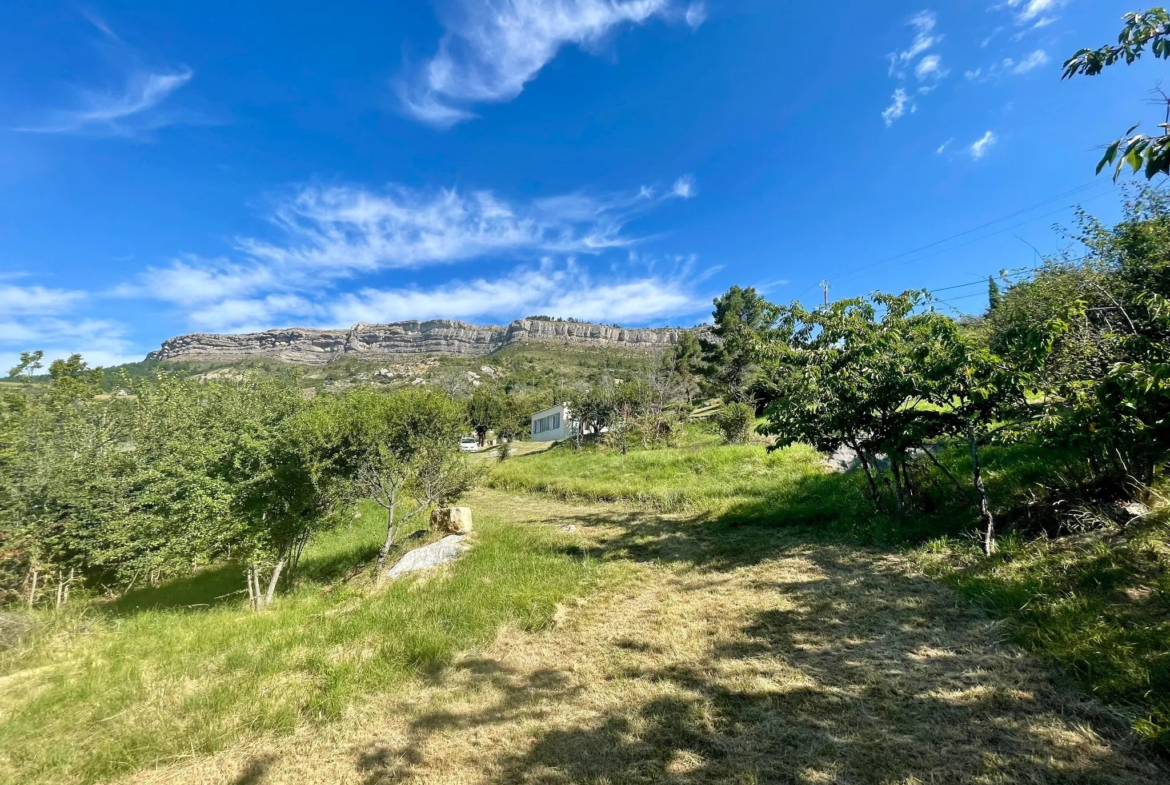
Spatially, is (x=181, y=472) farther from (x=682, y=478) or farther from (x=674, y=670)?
(x=682, y=478)

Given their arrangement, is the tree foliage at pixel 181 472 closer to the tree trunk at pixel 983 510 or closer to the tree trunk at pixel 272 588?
the tree trunk at pixel 272 588

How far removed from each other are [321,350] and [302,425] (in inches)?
6888

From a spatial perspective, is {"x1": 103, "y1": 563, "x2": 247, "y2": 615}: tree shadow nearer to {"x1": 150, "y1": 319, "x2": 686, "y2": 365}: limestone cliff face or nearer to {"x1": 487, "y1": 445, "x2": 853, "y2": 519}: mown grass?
{"x1": 487, "y1": 445, "x2": 853, "y2": 519}: mown grass

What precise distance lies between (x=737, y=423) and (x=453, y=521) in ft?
41.9

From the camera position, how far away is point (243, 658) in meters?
4.76

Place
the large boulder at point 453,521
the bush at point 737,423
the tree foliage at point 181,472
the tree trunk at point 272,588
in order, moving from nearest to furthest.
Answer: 1. the tree foliage at point 181,472
2. the tree trunk at point 272,588
3. the large boulder at point 453,521
4. the bush at point 737,423

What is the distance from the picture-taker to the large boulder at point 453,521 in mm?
10648

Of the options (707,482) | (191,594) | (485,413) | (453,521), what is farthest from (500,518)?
(485,413)

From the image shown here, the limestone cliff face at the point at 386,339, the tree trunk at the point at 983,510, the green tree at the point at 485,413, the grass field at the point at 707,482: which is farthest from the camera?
the limestone cliff face at the point at 386,339

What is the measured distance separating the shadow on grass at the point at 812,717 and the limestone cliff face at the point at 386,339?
136855mm

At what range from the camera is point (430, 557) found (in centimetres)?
874

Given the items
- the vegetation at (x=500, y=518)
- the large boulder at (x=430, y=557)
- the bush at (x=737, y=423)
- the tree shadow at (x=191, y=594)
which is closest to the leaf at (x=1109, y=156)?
the vegetation at (x=500, y=518)

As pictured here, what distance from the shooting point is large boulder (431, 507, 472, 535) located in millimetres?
10648

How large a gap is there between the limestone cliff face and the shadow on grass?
137 meters
